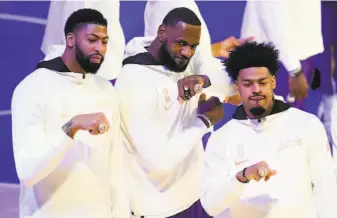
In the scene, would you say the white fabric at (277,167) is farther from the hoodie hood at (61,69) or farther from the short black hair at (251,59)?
the hoodie hood at (61,69)

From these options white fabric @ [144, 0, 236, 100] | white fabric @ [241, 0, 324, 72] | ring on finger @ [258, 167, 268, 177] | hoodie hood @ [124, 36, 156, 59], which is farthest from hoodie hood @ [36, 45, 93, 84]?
white fabric @ [241, 0, 324, 72]

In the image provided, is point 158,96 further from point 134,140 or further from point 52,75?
point 52,75

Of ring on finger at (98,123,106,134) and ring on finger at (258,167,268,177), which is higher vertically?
ring on finger at (98,123,106,134)

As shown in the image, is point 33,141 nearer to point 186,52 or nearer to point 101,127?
point 101,127

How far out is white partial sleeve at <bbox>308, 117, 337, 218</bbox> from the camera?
98.2 inches

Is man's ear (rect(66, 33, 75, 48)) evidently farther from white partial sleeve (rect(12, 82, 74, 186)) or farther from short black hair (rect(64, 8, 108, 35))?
white partial sleeve (rect(12, 82, 74, 186))

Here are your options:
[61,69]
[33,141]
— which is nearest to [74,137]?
[33,141]

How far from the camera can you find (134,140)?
2.93 metres

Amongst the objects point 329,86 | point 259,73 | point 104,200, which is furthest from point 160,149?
point 329,86

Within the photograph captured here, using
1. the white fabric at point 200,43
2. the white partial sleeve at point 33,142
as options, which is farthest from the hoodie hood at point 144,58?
the white partial sleeve at point 33,142

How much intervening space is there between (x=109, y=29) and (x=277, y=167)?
4.14ft

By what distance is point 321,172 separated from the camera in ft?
8.36

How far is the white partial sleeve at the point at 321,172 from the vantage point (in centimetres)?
249

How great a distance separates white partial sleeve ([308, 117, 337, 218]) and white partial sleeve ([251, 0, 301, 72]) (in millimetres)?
1029
